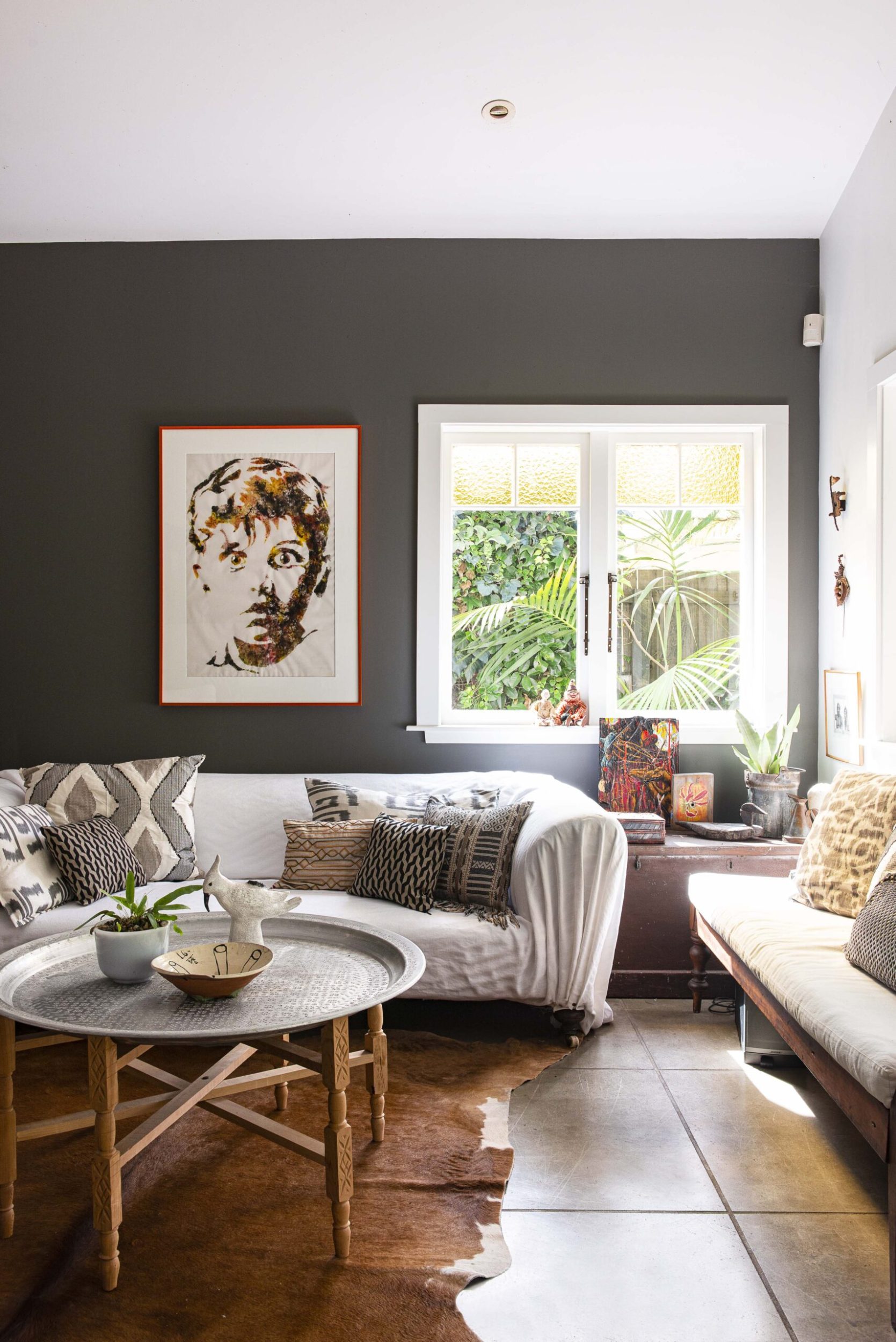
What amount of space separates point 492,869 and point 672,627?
5.06 feet

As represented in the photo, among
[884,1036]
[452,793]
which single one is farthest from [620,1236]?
[452,793]

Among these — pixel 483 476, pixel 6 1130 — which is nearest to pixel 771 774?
pixel 483 476

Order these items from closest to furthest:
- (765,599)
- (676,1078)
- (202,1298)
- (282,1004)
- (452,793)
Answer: (202,1298) < (282,1004) < (676,1078) < (452,793) < (765,599)

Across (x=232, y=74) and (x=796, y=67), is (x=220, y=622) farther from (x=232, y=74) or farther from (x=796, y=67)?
(x=796, y=67)

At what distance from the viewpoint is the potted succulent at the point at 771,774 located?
12.2ft

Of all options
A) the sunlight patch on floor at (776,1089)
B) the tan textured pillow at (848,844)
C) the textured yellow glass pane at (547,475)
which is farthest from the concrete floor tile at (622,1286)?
the textured yellow glass pane at (547,475)

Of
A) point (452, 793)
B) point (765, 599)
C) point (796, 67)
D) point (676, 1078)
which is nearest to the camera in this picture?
point (676, 1078)

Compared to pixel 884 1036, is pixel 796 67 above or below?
above

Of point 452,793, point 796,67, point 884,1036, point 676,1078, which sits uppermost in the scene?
point 796,67

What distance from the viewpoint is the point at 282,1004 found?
203cm

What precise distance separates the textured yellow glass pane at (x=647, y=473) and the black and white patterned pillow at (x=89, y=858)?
97.2 inches

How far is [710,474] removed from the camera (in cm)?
412

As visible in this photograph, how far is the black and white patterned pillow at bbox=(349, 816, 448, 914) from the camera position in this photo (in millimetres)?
3164

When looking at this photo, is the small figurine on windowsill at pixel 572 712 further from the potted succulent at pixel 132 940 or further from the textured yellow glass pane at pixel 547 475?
the potted succulent at pixel 132 940
